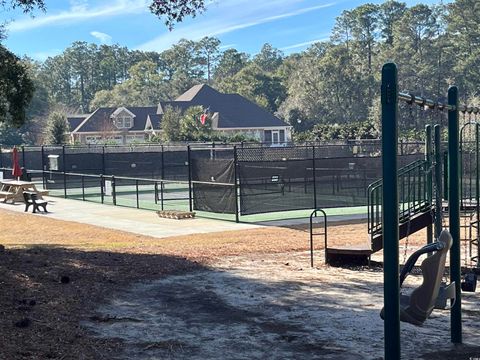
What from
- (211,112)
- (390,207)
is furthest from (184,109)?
(390,207)

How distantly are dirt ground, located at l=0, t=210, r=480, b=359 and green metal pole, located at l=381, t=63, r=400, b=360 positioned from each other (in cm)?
143

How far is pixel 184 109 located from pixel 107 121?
378 inches

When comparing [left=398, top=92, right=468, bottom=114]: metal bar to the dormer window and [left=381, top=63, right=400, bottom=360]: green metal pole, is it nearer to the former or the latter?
[left=381, top=63, right=400, bottom=360]: green metal pole

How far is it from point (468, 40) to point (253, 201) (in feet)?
A: 158

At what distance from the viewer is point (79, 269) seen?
950 cm

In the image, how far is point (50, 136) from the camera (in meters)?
54.0

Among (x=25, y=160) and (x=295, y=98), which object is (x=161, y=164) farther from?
(x=295, y=98)

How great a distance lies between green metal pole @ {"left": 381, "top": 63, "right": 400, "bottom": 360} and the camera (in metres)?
4.60

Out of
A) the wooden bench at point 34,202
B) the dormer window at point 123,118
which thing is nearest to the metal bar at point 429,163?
the wooden bench at point 34,202

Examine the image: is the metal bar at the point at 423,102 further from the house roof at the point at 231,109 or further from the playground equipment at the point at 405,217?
the house roof at the point at 231,109

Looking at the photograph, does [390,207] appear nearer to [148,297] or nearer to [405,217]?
[148,297]

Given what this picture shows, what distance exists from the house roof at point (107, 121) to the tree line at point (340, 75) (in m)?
5.99

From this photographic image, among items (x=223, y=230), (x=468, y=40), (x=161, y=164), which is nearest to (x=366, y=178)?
(x=223, y=230)

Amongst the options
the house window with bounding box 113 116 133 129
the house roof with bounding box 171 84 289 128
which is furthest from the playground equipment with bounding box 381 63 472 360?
the house window with bounding box 113 116 133 129
